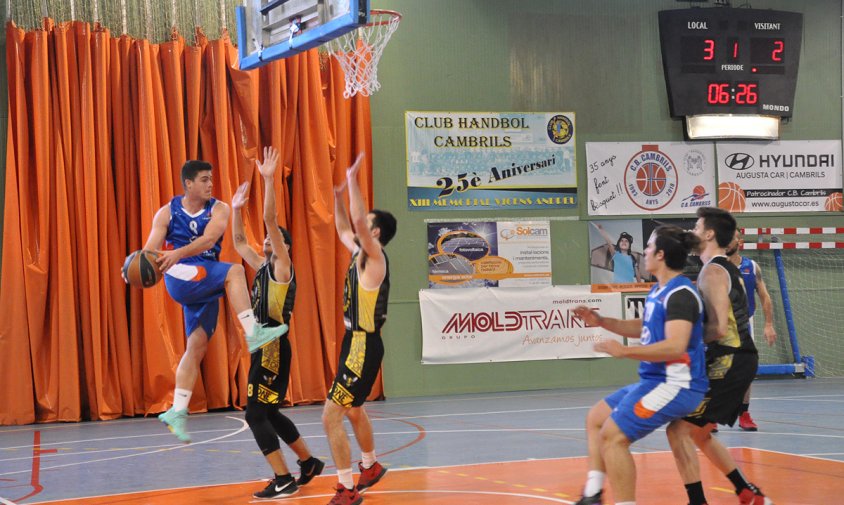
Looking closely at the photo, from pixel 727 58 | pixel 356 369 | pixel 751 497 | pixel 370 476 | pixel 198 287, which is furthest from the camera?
pixel 727 58

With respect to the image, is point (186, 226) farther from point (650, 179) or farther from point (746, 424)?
point (650, 179)

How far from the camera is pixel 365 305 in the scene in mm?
6582

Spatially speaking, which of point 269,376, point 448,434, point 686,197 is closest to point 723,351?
point 269,376

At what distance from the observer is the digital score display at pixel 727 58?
15055 millimetres

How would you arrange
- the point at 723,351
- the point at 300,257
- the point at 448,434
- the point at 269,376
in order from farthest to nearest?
the point at 300,257, the point at 448,434, the point at 269,376, the point at 723,351

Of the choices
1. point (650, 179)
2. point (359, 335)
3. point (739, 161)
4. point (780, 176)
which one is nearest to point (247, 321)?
point (359, 335)

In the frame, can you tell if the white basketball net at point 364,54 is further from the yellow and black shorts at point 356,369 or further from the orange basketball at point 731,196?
the orange basketball at point 731,196

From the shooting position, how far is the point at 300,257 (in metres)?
13.8

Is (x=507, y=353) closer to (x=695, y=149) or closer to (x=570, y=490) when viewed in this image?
(x=695, y=149)

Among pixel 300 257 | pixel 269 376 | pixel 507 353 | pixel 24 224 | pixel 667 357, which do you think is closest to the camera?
pixel 667 357

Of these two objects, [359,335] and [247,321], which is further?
[247,321]

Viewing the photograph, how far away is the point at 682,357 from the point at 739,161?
11.3m

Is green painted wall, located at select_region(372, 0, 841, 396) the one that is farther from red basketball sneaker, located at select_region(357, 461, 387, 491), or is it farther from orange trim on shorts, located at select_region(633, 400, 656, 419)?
orange trim on shorts, located at select_region(633, 400, 656, 419)

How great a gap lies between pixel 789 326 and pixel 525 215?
4647 mm
